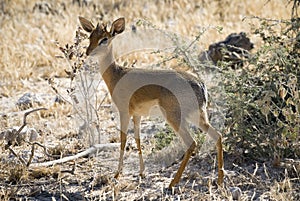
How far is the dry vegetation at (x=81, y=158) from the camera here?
516cm

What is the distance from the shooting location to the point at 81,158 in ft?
19.9

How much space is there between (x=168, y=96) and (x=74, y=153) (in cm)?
155

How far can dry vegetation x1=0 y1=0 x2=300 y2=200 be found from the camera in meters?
5.16

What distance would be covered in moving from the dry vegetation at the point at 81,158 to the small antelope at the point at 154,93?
252 millimetres

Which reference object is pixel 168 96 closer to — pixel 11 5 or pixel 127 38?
pixel 127 38

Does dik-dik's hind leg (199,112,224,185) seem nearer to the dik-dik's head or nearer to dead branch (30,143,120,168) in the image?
the dik-dik's head

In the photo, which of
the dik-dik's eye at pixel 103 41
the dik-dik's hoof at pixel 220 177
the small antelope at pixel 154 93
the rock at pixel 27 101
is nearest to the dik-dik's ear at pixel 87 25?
the small antelope at pixel 154 93

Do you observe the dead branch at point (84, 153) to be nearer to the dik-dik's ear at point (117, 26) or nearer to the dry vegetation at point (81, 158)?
the dry vegetation at point (81, 158)

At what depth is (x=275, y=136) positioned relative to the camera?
18.4 feet

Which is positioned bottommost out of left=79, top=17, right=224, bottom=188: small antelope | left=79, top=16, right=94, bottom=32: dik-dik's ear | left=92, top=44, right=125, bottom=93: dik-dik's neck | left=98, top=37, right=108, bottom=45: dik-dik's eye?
left=79, top=17, right=224, bottom=188: small antelope

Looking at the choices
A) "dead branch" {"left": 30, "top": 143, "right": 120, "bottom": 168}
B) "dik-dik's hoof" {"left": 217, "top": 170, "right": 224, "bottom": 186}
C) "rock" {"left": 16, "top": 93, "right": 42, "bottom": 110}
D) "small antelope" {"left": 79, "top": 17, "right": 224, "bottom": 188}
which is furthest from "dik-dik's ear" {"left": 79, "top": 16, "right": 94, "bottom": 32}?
"rock" {"left": 16, "top": 93, "right": 42, "bottom": 110}

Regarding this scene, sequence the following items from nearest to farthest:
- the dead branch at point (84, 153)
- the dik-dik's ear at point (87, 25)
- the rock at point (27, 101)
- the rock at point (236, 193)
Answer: the rock at point (236, 193) → the dik-dik's ear at point (87, 25) → the dead branch at point (84, 153) → the rock at point (27, 101)

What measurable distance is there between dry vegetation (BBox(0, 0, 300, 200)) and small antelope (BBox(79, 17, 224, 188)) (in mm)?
252

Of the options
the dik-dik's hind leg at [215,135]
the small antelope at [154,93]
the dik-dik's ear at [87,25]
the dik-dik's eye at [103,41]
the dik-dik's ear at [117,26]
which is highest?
the dik-dik's ear at [87,25]
